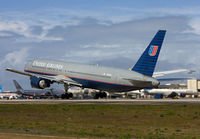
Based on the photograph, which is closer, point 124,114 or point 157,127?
point 157,127

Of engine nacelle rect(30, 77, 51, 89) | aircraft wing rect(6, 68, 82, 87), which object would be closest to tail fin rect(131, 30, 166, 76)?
aircraft wing rect(6, 68, 82, 87)

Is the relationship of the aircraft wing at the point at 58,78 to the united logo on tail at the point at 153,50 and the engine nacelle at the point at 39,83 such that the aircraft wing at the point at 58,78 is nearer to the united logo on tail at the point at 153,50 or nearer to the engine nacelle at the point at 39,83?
the engine nacelle at the point at 39,83

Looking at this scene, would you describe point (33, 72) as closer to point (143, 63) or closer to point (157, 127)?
point (143, 63)

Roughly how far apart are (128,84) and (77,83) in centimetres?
1131

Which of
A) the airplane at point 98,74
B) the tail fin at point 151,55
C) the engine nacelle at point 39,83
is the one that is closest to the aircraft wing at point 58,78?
the airplane at point 98,74

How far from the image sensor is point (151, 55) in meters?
71.1

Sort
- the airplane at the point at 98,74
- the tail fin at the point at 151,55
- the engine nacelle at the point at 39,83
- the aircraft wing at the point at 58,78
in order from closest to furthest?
→ the tail fin at the point at 151,55
the airplane at the point at 98,74
the engine nacelle at the point at 39,83
the aircraft wing at the point at 58,78

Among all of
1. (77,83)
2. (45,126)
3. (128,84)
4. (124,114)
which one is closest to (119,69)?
(128,84)

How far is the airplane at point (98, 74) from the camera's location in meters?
70.9

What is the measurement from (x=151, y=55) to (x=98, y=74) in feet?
36.4

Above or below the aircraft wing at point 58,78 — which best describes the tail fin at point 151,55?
above

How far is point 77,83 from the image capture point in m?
79.2

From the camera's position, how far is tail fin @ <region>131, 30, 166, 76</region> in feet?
232

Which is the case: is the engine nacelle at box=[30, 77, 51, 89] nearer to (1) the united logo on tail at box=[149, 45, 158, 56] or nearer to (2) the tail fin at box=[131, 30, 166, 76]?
(2) the tail fin at box=[131, 30, 166, 76]
